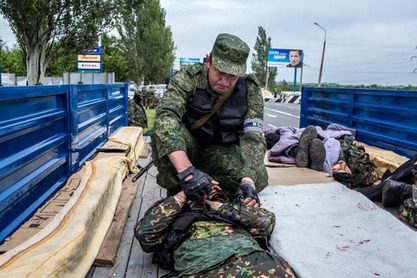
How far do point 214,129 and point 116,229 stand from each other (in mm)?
1044

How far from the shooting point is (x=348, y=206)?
272cm

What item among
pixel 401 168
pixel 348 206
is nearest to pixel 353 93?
pixel 401 168

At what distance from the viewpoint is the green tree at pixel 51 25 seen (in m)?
12.2

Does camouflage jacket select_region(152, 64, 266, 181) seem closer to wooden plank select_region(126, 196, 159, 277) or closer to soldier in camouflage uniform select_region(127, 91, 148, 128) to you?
wooden plank select_region(126, 196, 159, 277)

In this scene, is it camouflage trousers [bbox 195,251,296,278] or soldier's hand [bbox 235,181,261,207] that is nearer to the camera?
camouflage trousers [bbox 195,251,296,278]

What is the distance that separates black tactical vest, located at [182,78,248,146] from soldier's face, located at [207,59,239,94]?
124 millimetres

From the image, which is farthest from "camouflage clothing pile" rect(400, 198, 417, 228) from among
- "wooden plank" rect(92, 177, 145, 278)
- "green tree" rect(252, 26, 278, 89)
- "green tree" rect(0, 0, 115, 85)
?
"green tree" rect(252, 26, 278, 89)

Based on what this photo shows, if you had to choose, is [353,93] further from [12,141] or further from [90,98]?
[12,141]

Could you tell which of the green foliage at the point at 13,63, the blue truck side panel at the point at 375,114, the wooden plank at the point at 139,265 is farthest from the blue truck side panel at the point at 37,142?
the green foliage at the point at 13,63

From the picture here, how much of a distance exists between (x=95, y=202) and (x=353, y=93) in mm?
3610

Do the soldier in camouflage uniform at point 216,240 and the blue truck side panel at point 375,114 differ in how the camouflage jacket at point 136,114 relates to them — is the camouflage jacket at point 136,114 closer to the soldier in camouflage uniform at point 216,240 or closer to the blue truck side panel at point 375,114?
the blue truck side panel at point 375,114

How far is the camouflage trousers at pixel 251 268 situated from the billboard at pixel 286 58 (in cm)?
4148

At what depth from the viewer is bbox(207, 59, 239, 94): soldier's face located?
2.43 metres

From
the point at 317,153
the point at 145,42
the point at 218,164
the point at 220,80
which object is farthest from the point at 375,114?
the point at 145,42
